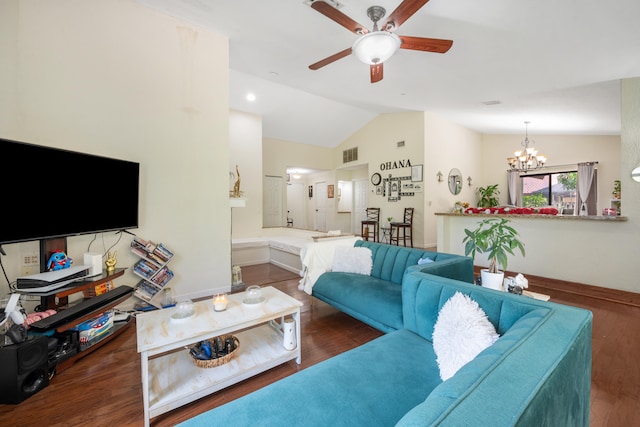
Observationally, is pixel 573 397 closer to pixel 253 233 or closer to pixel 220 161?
pixel 220 161

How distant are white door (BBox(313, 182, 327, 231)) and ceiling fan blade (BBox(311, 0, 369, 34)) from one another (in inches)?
271

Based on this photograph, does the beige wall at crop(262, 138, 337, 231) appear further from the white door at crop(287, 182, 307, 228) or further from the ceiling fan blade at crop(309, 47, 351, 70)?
the ceiling fan blade at crop(309, 47, 351, 70)

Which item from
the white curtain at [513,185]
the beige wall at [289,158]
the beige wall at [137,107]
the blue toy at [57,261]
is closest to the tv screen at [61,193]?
the beige wall at [137,107]

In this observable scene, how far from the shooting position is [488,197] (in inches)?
280

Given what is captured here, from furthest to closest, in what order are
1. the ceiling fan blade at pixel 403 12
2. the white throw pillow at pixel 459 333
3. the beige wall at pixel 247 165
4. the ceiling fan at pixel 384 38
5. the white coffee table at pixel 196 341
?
the beige wall at pixel 247 165, the ceiling fan at pixel 384 38, the ceiling fan blade at pixel 403 12, the white coffee table at pixel 196 341, the white throw pillow at pixel 459 333

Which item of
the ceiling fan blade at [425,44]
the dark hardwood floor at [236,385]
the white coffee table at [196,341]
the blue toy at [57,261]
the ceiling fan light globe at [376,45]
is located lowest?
the dark hardwood floor at [236,385]

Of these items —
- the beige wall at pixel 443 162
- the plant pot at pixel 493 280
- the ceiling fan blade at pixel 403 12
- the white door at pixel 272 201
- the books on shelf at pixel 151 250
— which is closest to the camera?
the plant pot at pixel 493 280

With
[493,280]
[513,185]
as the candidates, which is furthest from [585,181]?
[493,280]

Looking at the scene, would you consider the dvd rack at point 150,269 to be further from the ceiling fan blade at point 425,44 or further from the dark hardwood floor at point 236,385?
the ceiling fan blade at point 425,44

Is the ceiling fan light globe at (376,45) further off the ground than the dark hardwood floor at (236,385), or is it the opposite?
the ceiling fan light globe at (376,45)

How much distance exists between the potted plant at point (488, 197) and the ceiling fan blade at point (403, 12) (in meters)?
6.16

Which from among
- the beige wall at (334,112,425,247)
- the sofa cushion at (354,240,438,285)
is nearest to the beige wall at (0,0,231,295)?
the sofa cushion at (354,240,438,285)

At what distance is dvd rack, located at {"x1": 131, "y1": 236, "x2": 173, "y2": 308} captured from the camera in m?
2.86

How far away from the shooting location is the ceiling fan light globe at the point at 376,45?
225 centimetres
